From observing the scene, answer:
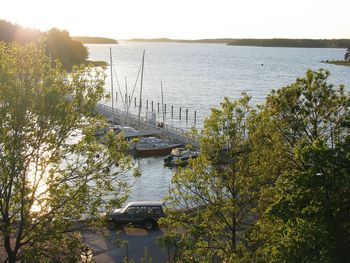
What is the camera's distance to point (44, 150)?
1438cm

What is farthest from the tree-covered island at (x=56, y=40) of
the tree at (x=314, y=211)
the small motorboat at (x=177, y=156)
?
the tree at (x=314, y=211)

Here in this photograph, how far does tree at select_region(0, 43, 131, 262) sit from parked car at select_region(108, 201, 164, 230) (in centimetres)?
1252

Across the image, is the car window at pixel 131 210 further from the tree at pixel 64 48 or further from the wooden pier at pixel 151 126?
the tree at pixel 64 48

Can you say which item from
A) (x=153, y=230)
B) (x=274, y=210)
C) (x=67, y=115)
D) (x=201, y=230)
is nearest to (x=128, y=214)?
(x=153, y=230)

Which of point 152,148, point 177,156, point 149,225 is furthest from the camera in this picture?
point 152,148

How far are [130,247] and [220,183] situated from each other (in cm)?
1002

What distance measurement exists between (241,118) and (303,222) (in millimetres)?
5744

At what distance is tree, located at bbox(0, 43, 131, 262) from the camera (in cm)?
1351

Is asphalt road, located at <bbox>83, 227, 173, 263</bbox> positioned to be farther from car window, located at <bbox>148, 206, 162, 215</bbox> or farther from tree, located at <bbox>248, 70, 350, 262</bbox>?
tree, located at <bbox>248, 70, 350, 262</bbox>

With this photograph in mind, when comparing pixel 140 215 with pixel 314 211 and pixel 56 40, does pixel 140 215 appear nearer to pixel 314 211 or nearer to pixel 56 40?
pixel 314 211

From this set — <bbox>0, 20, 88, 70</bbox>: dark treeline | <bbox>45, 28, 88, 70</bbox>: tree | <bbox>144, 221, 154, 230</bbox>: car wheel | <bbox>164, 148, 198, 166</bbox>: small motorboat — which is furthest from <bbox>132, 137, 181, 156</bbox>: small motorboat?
<bbox>0, 20, 88, 70</bbox>: dark treeline

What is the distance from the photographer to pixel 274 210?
1270 centimetres

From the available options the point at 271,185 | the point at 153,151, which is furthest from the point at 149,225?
the point at 153,151

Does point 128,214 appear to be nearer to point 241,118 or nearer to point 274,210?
point 241,118
